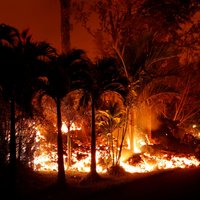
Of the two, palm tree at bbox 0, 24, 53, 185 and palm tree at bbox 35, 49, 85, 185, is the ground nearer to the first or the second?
palm tree at bbox 35, 49, 85, 185

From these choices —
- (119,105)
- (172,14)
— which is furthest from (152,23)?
(119,105)

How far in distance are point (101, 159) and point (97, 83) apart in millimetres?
3681

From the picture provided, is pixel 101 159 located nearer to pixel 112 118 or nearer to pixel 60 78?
pixel 112 118

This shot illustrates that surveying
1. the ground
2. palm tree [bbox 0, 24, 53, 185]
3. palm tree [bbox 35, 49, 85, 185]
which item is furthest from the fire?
palm tree [bbox 0, 24, 53, 185]

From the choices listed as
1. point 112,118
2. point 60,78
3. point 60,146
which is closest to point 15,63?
point 60,78

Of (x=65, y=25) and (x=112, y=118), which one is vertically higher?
(x=65, y=25)

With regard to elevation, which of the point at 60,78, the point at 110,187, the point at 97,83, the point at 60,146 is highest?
the point at 97,83

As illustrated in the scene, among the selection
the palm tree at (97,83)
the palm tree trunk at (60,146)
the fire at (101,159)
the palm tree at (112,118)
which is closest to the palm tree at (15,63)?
the palm tree trunk at (60,146)

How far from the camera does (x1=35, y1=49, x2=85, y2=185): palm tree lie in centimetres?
1284

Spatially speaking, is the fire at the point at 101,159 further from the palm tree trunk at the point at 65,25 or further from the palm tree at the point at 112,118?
the palm tree trunk at the point at 65,25

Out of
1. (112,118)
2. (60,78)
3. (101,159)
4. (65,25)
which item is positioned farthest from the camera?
(65,25)

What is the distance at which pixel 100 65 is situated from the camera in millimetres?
14672

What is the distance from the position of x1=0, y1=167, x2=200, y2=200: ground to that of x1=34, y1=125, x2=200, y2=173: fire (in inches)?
42.5

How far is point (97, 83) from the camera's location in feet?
47.8
